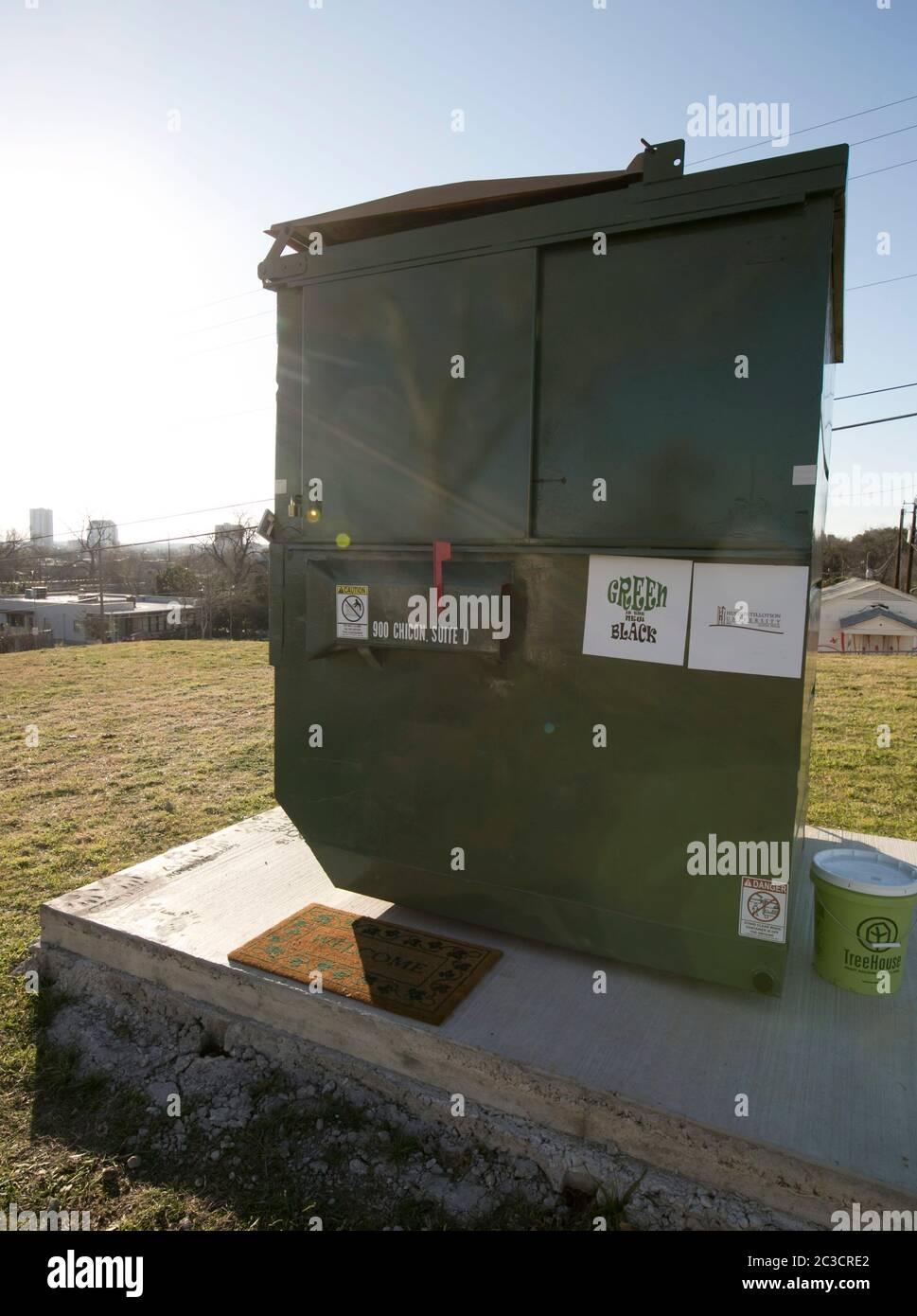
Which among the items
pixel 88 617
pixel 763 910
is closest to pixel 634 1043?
pixel 763 910

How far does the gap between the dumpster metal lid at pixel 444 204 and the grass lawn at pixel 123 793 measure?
3392 millimetres

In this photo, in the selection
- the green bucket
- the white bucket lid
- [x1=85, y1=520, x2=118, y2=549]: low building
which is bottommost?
the green bucket

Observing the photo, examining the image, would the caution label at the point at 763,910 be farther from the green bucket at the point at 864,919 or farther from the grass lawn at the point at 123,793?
the grass lawn at the point at 123,793

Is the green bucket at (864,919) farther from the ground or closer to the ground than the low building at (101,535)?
closer to the ground

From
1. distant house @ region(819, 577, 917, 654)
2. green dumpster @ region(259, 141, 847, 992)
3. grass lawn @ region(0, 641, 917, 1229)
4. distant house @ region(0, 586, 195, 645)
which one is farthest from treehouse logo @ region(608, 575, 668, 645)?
distant house @ region(819, 577, 917, 654)

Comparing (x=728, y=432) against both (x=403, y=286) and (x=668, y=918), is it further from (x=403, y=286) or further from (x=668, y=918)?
(x=668, y=918)

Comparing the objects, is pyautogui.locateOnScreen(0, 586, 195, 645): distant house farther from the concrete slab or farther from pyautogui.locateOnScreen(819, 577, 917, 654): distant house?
pyautogui.locateOnScreen(819, 577, 917, 654): distant house

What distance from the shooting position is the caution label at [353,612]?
9.61 feet

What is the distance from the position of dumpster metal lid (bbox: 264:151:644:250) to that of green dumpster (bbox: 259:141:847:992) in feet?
0.05

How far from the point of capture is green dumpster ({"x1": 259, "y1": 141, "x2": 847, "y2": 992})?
231cm

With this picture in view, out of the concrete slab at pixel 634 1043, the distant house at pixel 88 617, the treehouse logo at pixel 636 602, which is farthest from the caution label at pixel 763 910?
the distant house at pixel 88 617

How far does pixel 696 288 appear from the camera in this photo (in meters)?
2.37
